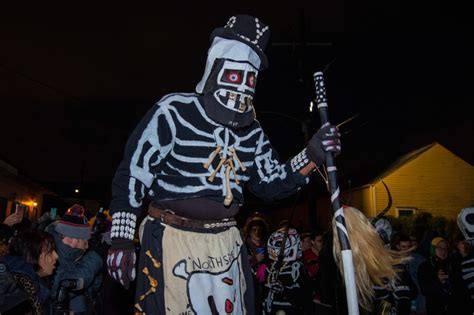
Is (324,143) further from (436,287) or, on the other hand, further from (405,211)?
(405,211)

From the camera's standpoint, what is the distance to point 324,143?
3.10 m

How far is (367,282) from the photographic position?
4031mm

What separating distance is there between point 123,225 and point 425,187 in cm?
2720

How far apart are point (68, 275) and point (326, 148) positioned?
379 centimetres

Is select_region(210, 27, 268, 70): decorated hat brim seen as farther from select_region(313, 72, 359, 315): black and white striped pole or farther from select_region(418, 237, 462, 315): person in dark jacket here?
select_region(418, 237, 462, 315): person in dark jacket

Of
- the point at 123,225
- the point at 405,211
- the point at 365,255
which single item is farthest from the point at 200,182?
the point at 405,211

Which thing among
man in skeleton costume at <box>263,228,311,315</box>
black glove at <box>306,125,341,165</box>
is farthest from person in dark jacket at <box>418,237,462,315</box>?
black glove at <box>306,125,341,165</box>

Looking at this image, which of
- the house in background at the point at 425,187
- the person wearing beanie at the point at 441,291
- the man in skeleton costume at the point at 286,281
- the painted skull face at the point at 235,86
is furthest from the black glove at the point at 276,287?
the house in background at the point at 425,187

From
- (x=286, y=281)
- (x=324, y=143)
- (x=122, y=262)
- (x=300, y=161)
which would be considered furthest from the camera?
(x=286, y=281)

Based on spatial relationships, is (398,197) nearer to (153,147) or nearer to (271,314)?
(271,314)

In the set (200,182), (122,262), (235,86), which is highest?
(235,86)

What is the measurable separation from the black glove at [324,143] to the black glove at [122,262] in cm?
138

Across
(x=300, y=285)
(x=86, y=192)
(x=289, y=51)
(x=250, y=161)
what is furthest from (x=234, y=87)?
(x=86, y=192)

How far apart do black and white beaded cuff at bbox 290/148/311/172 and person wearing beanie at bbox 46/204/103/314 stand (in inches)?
130
